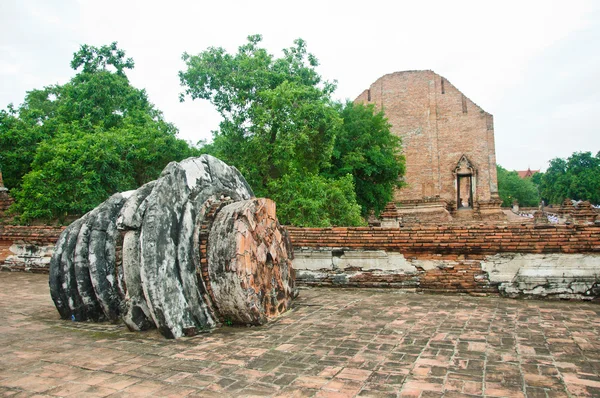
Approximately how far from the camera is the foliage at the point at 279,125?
1149 centimetres

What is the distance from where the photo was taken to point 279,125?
1162cm

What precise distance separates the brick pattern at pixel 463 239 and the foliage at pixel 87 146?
7134mm

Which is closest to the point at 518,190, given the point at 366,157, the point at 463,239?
the point at 366,157

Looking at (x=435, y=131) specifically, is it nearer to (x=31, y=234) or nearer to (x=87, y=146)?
(x=87, y=146)

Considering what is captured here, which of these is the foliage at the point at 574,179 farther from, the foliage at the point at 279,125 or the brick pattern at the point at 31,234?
the brick pattern at the point at 31,234

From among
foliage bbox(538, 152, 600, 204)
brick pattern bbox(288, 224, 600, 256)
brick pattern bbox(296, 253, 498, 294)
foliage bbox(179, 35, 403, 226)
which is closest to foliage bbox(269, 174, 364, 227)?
foliage bbox(179, 35, 403, 226)

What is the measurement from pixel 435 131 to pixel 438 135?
1.07 ft

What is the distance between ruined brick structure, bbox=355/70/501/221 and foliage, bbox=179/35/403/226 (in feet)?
42.3

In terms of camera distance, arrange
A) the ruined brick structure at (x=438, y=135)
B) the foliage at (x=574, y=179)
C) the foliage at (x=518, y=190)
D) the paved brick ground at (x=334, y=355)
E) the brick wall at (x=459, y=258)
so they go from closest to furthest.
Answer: the paved brick ground at (x=334, y=355) < the brick wall at (x=459, y=258) < the ruined brick structure at (x=438, y=135) < the foliage at (x=574, y=179) < the foliage at (x=518, y=190)

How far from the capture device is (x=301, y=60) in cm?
1410

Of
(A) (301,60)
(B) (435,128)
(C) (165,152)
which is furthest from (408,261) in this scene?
(B) (435,128)

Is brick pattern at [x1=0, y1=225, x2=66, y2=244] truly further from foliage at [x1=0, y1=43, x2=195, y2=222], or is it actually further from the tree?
the tree

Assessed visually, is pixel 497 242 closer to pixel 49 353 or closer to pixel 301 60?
pixel 49 353

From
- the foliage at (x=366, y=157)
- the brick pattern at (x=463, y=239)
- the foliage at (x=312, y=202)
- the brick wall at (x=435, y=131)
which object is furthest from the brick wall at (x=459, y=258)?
the brick wall at (x=435, y=131)
